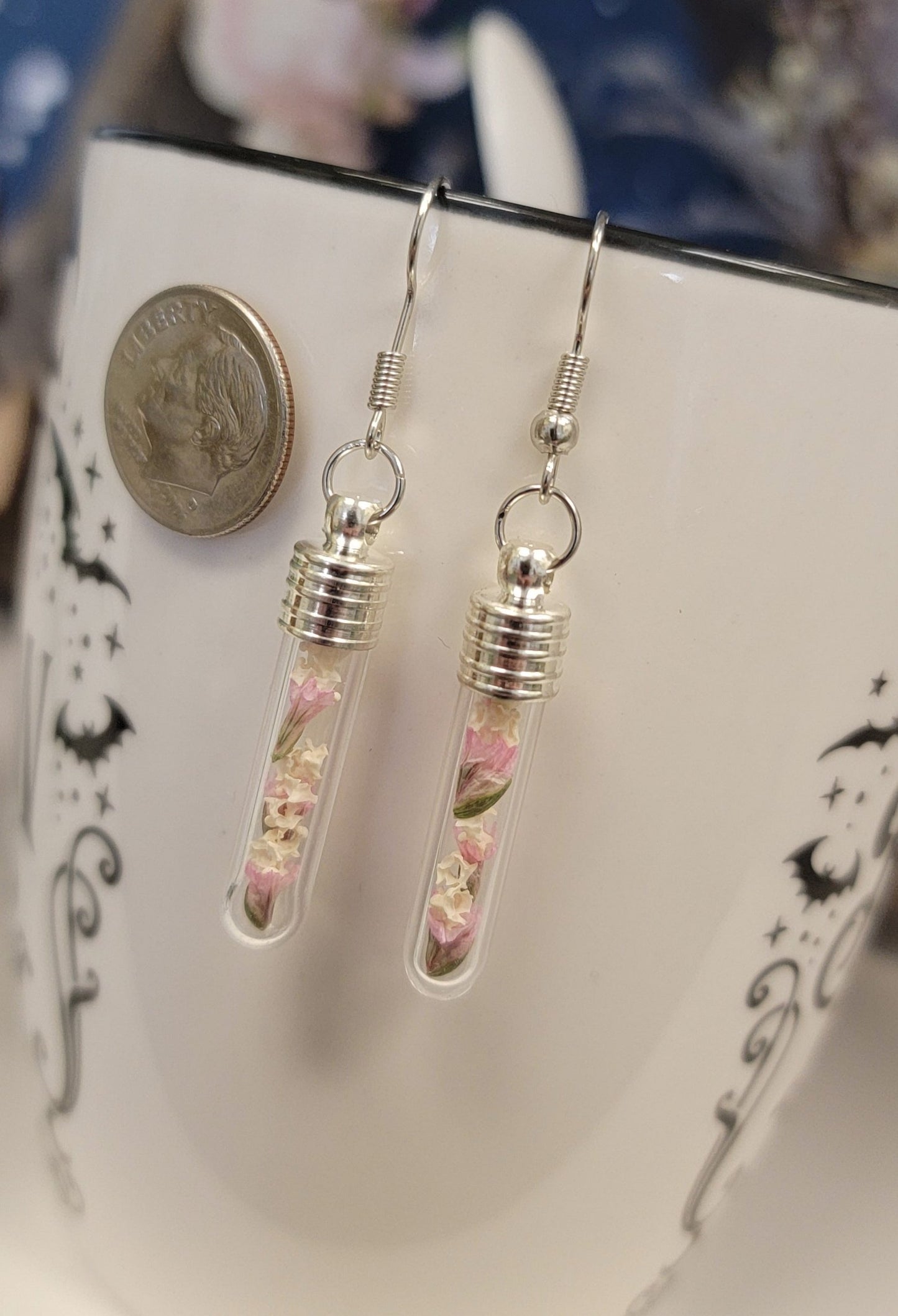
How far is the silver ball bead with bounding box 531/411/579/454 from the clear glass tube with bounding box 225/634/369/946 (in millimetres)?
99

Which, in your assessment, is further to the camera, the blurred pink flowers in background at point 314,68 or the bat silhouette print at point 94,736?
the blurred pink flowers in background at point 314,68

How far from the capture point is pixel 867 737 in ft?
1.31

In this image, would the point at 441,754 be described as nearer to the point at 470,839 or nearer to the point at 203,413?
the point at 470,839

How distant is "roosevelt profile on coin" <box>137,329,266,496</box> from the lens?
1.25ft

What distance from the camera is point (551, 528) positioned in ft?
1.22

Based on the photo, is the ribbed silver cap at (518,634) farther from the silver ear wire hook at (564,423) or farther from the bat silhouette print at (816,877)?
the bat silhouette print at (816,877)

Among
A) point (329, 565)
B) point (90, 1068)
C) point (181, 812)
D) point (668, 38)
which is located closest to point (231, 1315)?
point (90, 1068)

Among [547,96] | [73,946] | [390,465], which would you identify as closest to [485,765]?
[390,465]

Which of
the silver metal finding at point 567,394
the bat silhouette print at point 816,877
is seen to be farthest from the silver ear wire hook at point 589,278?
the bat silhouette print at point 816,877

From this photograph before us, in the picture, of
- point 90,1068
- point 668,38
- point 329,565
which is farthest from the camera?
point 668,38

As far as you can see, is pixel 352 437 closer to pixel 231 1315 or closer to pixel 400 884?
pixel 400 884

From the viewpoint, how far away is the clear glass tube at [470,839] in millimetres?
365

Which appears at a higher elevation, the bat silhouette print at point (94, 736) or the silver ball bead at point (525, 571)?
the silver ball bead at point (525, 571)

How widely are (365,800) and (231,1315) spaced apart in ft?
0.79
